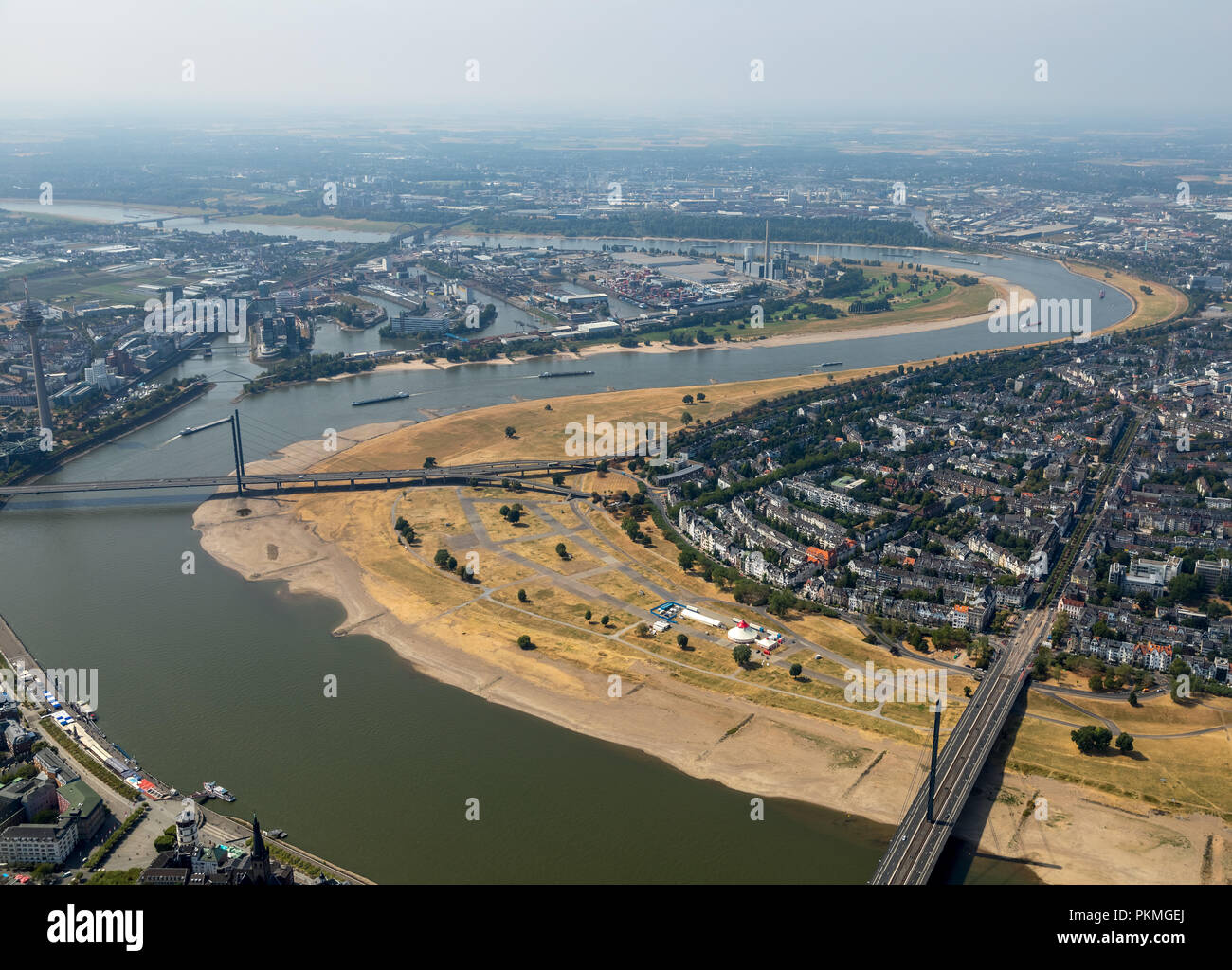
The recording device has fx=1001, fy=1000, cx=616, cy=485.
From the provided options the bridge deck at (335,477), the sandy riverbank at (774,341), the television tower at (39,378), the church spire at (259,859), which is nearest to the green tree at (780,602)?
the bridge deck at (335,477)

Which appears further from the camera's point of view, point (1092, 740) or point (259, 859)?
point (1092, 740)

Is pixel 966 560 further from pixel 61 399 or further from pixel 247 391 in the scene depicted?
pixel 61 399

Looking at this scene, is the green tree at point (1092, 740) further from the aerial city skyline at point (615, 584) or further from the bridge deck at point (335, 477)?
the bridge deck at point (335, 477)

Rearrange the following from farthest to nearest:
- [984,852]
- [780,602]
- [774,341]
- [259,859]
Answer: [774,341] → [780,602] → [984,852] → [259,859]

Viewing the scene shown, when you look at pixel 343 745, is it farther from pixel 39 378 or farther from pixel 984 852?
pixel 39 378

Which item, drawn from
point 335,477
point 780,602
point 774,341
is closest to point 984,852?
point 780,602

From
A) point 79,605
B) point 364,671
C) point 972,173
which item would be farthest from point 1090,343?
point 972,173
